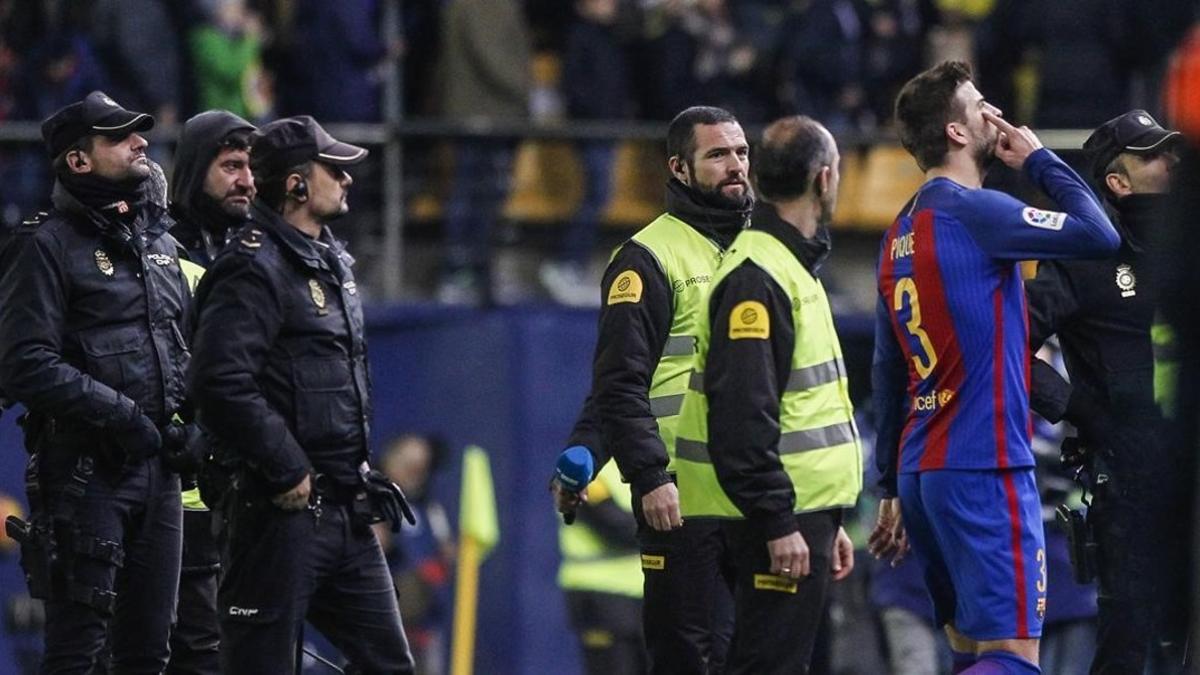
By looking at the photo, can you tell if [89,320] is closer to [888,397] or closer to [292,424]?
[292,424]

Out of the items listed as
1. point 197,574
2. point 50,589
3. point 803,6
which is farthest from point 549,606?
point 50,589

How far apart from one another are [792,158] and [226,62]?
7044 millimetres

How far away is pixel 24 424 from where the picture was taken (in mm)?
8188

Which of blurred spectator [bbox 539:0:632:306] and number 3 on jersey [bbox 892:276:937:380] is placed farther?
blurred spectator [bbox 539:0:632:306]

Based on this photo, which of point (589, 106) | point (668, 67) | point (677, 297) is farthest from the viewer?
point (668, 67)

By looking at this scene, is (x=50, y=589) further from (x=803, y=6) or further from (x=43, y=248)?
(x=803, y=6)

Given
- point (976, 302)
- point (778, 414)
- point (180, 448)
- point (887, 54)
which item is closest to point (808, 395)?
point (778, 414)

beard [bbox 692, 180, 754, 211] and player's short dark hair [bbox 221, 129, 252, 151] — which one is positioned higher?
player's short dark hair [bbox 221, 129, 252, 151]

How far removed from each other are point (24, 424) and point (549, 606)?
5800mm

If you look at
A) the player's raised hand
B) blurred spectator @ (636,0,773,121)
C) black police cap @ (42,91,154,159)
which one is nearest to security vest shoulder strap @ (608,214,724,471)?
the player's raised hand

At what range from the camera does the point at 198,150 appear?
342 inches

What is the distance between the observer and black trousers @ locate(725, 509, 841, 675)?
730cm

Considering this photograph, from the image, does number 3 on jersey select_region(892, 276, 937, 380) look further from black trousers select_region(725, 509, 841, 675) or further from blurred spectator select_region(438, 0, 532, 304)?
blurred spectator select_region(438, 0, 532, 304)

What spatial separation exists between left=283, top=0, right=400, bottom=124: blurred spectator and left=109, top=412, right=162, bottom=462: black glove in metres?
6.39
